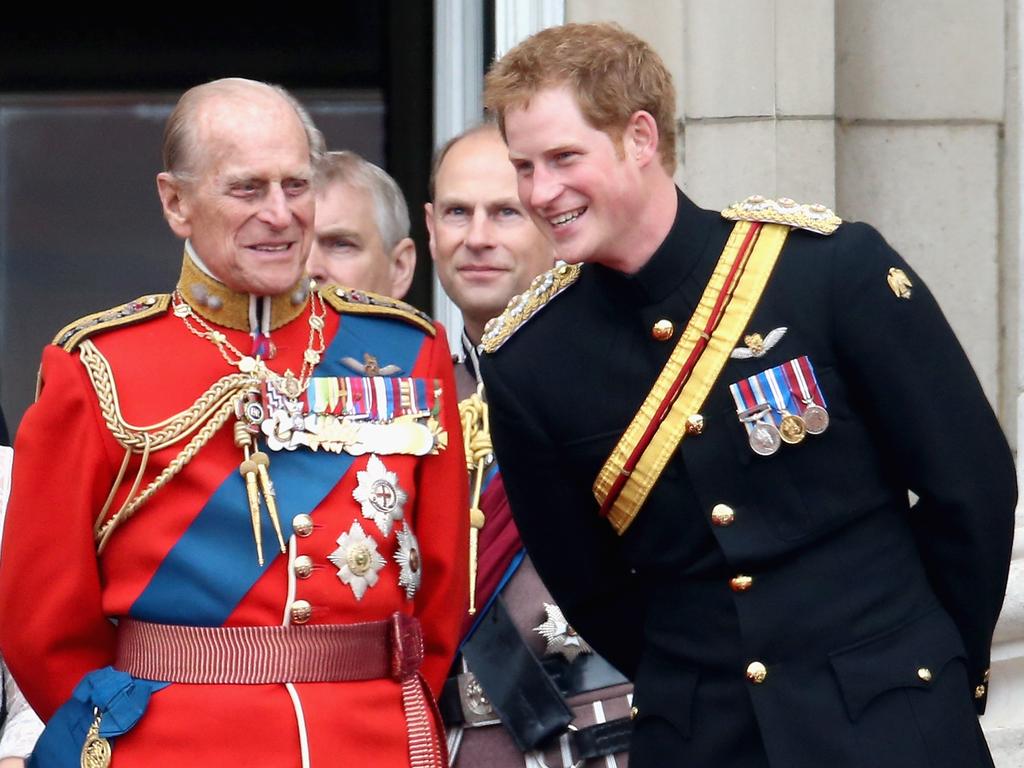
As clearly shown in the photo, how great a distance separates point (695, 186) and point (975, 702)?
2.05 metres

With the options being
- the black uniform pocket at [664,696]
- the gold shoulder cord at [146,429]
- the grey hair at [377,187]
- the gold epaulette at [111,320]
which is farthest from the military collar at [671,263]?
the grey hair at [377,187]

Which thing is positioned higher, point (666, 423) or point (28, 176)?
point (28, 176)

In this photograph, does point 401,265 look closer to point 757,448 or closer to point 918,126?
point 918,126

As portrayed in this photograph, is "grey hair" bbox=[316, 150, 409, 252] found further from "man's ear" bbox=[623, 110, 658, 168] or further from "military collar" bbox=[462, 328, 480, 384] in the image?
"man's ear" bbox=[623, 110, 658, 168]

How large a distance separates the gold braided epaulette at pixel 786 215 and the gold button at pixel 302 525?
0.78 m

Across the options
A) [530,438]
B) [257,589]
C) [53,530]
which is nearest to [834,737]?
[530,438]

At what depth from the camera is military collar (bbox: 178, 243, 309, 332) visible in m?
3.56

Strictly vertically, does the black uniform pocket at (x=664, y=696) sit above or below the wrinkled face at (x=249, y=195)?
below

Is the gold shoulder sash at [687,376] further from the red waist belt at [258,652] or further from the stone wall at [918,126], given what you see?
the stone wall at [918,126]

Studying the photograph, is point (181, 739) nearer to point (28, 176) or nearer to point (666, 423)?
point (666, 423)

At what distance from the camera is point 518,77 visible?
3.26m

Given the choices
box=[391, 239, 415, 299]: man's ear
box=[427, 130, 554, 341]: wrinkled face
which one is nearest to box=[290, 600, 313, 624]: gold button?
box=[427, 130, 554, 341]: wrinkled face

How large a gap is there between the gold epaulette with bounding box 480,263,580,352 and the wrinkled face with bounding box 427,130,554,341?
0.72 m

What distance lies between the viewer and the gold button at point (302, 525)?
343 centimetres
